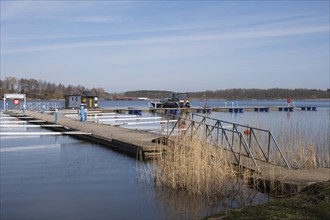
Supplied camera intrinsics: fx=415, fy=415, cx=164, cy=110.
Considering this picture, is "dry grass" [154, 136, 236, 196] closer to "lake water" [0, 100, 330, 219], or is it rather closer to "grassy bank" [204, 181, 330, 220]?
"lake water" [0, 100, 330, 219]

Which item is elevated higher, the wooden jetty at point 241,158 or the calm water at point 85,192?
the wooden jetty at point 241,158

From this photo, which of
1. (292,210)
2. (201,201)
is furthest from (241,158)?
(292,210)

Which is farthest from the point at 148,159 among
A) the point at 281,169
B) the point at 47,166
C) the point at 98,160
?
the point at 281,169

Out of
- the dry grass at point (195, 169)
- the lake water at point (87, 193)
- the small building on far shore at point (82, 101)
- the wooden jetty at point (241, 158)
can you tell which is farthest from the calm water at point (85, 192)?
the small building on far shore at point (82, 101)

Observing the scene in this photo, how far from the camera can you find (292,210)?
19.9 ft

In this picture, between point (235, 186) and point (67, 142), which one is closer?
point (235, 186)

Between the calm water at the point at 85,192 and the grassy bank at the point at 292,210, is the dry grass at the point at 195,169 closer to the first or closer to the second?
the calm water at the point at 85,192

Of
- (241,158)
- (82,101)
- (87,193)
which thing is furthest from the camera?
(82,101)

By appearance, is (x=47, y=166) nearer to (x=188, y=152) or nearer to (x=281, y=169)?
(x=188, y=152)

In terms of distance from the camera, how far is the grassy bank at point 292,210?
5723mm

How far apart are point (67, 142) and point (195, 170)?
427 inches

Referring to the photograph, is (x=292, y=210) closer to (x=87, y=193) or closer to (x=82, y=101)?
(x=87, y=193)

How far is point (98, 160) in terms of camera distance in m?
14.1

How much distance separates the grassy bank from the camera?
5.72 metres
